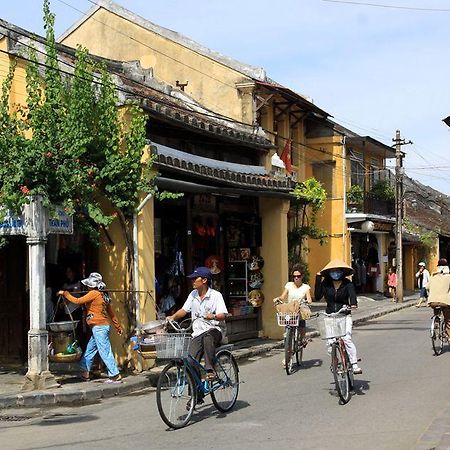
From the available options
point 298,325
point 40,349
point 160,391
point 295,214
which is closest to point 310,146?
point 295,214

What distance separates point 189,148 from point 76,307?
4.50 m

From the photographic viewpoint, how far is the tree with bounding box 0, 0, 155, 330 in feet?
38.7

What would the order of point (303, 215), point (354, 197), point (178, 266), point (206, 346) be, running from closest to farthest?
1. point (206, 346)
2. point (178, 266)
3. point (303, 215)
4. point (354, 197)

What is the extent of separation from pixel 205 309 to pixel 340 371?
194 cm

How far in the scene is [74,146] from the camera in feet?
38.9

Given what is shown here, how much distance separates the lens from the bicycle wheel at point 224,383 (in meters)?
9.10

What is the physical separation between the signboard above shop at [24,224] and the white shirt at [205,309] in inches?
134

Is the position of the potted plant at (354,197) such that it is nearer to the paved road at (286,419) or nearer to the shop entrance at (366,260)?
the shop entrance at (366,260)

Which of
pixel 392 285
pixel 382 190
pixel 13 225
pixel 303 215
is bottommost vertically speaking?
pixel 392 285

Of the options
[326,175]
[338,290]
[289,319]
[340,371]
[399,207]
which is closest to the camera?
[340,371]

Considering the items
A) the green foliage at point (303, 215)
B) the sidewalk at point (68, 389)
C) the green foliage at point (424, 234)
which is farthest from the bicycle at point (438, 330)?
A: the green foliage at point (424, 234)

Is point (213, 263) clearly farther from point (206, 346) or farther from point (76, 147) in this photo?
point (206, 346)

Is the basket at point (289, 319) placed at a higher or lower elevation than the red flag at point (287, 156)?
lower

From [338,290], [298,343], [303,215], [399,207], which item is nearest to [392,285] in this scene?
[399,207]
